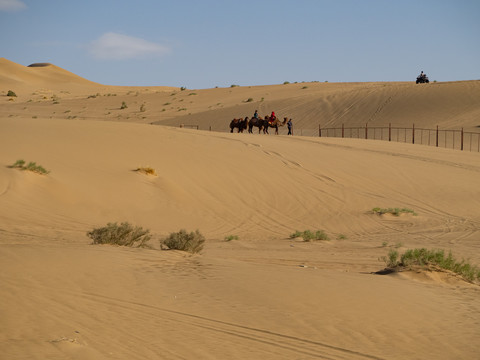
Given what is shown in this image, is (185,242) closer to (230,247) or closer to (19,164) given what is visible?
(230,247)

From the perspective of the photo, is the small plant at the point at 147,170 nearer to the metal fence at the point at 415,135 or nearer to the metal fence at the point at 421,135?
the metal fence at the point at 415,135

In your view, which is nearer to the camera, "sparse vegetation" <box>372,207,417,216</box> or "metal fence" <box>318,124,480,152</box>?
"sparse vegetation" <box>372,207,417,216</box>

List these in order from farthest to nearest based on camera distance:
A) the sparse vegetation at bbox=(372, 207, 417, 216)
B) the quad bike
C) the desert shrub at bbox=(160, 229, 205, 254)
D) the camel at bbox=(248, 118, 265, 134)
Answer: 1. the quad bike
2. the camel at bbox=(248, 118, 265, 134)
3. the sparse vegetation at bbox=(372, 207, 417, 216)
4. the desert shrub at bbox=(160, 229, 205, 254)

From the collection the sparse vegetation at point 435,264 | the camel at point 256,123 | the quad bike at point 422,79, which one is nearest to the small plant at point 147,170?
the sparse vegetation at point 435,264

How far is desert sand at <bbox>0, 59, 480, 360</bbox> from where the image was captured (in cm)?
698

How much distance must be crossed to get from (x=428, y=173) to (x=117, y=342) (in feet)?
81.2

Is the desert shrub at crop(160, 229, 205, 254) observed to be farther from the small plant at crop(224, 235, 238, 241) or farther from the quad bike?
the quad bike

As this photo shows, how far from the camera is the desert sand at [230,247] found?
22.9ft

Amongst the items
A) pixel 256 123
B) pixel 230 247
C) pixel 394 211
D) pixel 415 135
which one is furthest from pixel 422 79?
pixel 230 247

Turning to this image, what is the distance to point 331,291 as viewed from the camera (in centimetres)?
916

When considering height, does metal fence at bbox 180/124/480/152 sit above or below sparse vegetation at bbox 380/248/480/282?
above

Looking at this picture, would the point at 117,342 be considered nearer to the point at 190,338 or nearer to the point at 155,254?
the point at 190,338

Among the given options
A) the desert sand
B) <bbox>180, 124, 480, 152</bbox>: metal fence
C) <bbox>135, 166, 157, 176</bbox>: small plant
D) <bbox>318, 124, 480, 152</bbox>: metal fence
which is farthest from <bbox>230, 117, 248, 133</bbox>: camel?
<bbox>135, 166, 157, 176</bbox>: small plant

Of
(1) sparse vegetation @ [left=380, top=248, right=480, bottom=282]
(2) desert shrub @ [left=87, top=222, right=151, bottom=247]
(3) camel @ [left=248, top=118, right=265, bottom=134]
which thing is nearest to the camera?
(1) sparse vegetation @ [left=380, top=248, right=480, bottom=282]
